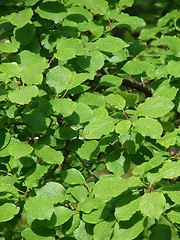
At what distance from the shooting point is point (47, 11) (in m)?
1.25

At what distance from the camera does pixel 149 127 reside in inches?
41.9

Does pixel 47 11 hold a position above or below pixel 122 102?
above

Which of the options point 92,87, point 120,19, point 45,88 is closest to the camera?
point 45,88

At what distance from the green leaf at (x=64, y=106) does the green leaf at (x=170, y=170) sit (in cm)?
37

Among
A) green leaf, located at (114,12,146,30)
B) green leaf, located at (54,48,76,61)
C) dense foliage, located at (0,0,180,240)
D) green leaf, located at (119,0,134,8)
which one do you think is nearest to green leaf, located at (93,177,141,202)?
dense foliage, located at (0,0,180,240)

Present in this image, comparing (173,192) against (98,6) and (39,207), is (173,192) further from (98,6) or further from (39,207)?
(98,6)

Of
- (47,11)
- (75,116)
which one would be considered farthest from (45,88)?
(47,11)

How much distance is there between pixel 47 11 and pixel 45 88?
0.31 meters

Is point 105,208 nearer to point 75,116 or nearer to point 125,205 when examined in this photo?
point 125,205

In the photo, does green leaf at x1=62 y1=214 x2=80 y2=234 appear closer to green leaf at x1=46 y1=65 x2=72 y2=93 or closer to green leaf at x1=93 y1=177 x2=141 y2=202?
green leaf at x1=93 y1=177 x2=141 y2=202

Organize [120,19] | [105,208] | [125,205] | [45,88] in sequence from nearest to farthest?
1. [125,205]
2. [105,208]
3. [45,88]
4. [120,19]

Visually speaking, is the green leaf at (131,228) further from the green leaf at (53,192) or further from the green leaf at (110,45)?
the green leaf at (110,45)

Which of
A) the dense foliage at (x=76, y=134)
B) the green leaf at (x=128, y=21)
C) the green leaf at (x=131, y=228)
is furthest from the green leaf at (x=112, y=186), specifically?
the green leaf at (x=128, y=21)

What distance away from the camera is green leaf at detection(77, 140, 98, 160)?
1.31 metres
